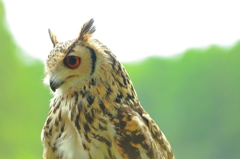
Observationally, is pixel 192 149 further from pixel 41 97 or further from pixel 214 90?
pixel 41 97

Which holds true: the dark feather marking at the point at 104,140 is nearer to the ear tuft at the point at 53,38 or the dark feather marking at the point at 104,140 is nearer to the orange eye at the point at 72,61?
the orange eye at the point at 72,61

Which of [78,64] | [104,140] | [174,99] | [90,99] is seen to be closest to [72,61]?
[78,64]

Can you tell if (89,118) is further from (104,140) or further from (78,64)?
(78,64)

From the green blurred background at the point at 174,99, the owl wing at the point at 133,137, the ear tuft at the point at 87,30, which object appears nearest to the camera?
the owl wing at the point at 133,137

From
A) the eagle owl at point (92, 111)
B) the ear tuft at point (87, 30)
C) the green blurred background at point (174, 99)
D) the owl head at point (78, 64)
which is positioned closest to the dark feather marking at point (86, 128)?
the eagle owl at point (92, 111)

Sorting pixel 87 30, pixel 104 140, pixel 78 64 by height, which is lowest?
pixel 104 140

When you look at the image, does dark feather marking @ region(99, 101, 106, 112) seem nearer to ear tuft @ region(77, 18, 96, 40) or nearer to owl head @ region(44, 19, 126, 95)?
owl head @ region(44, 19, 126, 95)

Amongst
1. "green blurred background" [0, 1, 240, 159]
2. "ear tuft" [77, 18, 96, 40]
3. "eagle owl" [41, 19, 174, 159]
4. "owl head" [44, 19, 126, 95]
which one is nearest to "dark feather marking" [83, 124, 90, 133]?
"eagle owl" [41, 19, 174, 159]

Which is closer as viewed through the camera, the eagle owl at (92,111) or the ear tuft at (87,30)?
the eagle owl at (92,111)
